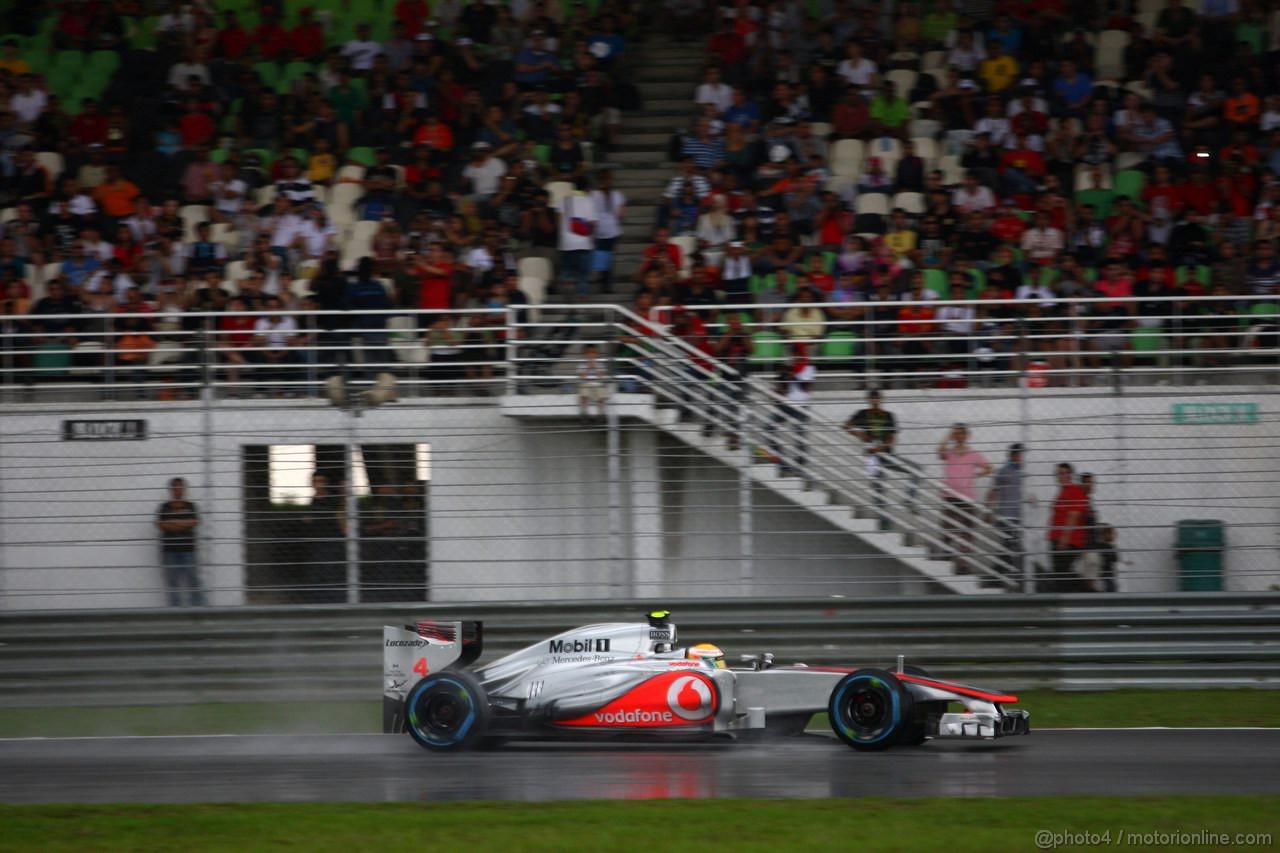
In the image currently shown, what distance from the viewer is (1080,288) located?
14977 millimetres

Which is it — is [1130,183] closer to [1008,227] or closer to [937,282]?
[1008,227]

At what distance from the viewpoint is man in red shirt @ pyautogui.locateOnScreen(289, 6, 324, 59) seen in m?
19.1

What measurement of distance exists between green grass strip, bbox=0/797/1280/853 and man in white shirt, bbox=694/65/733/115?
436 inches

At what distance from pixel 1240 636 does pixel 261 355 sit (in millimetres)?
9079

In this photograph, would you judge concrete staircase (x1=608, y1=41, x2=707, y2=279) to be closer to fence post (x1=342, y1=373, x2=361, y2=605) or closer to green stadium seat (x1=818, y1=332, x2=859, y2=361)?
green stadium seat (x1=818, y1=332, x2=859, y2=361)

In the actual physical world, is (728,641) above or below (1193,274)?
below

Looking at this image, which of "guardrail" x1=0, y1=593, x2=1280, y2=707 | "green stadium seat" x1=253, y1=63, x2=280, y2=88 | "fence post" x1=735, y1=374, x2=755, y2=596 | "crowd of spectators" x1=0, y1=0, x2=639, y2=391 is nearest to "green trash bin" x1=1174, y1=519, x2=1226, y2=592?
"guardrail" x1=0, y1=593, x2=1280, y2=707

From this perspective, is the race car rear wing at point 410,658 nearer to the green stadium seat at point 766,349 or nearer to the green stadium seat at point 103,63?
the green stadium seat at point 766,349

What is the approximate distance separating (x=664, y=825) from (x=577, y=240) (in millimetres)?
9363

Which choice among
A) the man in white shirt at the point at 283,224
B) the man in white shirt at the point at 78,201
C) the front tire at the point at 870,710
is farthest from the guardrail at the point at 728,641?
the man in white shirt at the point at 78,201

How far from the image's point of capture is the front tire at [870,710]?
9375 mm

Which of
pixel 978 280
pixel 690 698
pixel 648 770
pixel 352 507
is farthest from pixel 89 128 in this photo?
pixel 648 770

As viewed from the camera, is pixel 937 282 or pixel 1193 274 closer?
pixel 937 282

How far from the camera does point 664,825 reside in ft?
24.8
